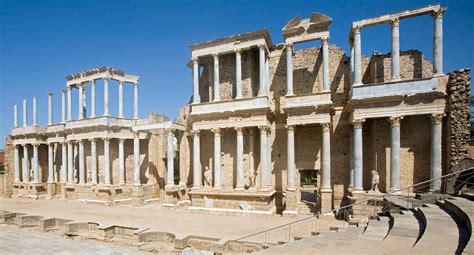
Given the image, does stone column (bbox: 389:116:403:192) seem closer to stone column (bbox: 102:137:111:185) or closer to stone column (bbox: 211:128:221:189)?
stone column (bbox: 211:128:221:189)

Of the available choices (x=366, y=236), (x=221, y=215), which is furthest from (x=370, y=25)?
(x=221, y=215)

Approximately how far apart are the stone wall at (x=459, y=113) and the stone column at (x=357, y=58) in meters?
4.18

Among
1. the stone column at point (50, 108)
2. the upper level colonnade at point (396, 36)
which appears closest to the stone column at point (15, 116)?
the stone column at point (50, 108)

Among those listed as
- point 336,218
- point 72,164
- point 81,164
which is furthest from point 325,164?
point 72,164

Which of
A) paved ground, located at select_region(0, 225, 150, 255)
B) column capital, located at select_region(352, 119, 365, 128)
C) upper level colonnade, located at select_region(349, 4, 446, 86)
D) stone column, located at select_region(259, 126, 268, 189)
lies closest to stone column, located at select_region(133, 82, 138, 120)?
paved ground, located at select_region(0, 225, 150, 255)

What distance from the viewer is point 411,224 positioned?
29.9ft

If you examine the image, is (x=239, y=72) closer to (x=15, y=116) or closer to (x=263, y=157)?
(x=263, y=157)

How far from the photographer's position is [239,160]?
58.1ft

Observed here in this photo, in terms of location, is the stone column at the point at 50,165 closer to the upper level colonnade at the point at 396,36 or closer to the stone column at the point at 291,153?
the stone column at the point at 291,153

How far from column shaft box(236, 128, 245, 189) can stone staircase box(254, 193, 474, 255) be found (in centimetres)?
778

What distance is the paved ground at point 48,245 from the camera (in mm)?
10977

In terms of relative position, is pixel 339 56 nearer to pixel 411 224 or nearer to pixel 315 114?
pixel 315 114

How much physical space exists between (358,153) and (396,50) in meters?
6.03

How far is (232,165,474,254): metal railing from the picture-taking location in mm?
10820
